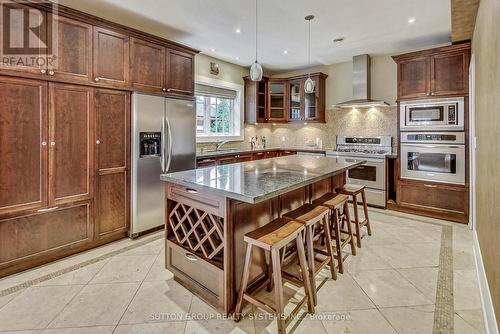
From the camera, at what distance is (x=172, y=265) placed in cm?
236

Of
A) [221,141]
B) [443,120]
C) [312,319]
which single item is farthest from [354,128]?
[312,319]

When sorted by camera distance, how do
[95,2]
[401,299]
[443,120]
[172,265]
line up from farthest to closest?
[443,120]
[95,2]
[172,265]
[401,299]

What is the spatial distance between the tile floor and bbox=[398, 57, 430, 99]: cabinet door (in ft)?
7.79

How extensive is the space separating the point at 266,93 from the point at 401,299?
4.79m

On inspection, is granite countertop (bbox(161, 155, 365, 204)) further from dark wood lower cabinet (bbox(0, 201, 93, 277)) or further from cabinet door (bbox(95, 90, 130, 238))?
dark wood lower cabinet (bbox(0, 201, 93, 277))

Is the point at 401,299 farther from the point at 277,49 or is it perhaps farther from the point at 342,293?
the point at 277,49

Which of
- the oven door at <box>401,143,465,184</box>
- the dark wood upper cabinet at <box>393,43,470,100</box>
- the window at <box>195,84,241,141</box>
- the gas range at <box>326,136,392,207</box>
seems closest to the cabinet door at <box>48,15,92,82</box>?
the window at <box>195,84,241,141</box>

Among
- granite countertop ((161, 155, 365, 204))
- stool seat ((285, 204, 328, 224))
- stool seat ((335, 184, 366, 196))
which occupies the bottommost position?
stool seat ((285, 204, 328, 224))

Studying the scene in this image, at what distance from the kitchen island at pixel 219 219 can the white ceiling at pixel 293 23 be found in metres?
2.05

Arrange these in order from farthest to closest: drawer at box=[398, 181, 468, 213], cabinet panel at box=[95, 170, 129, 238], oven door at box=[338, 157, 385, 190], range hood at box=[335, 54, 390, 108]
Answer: range hood at box=[335, 54, 390, 108] → oven door at box=[338, 157, 385, 190] → drawer at box=[398, 181, 468, 213] → cabinet panel at box=[95, 170, 129, 238]

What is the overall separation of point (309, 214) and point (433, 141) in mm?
2979

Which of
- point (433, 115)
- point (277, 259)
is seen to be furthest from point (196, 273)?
point (433, 115)

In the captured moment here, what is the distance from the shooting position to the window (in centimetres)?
505

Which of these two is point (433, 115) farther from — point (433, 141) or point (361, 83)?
point (361, 83)
